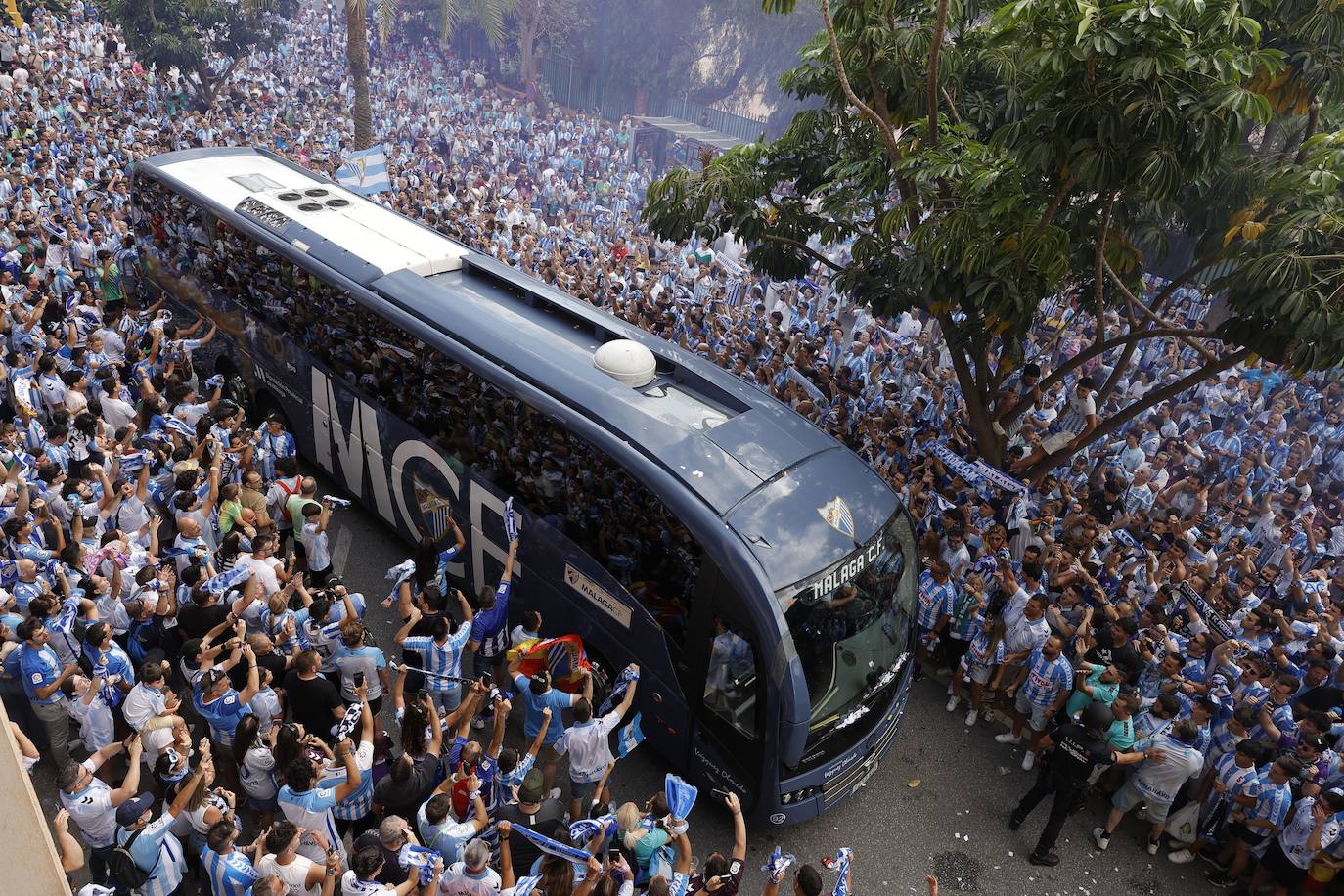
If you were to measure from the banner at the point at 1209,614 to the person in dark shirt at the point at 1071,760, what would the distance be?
1658mm

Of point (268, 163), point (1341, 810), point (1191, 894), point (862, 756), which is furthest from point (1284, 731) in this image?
point (268, 163)

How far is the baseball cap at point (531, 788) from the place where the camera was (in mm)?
6188

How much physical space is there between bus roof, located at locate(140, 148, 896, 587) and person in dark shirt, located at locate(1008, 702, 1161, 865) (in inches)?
83.2

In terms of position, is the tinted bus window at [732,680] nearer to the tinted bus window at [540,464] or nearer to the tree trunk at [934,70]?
the tinted bus window at [540,464]

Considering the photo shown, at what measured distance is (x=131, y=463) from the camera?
823cm

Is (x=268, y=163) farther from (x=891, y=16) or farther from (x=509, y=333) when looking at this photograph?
(x=891, y=16)

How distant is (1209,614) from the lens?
319 inches

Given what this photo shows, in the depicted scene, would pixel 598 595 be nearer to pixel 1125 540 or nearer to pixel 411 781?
pixel 411 781

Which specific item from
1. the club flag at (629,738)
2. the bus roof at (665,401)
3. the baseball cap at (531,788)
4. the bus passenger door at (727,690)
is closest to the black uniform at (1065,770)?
the bus roof at (665,401)

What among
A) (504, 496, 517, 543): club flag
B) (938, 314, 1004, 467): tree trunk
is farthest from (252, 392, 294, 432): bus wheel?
(938, 314, 1004, 467): tree trunk

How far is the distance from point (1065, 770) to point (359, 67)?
21.9 meters

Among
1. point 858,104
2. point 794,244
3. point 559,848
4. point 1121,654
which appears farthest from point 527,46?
point 559,848

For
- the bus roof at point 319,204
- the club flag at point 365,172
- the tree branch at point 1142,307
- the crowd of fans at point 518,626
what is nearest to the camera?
the crowd of fans at point 518,626

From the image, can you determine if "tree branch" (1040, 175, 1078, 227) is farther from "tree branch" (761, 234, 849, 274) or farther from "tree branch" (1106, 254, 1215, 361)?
"tree branch" (761, 234, 849, 274)
